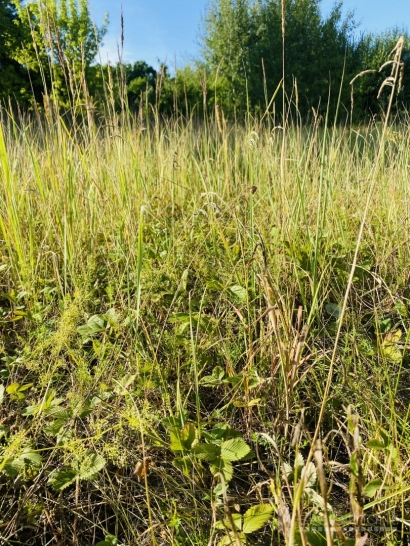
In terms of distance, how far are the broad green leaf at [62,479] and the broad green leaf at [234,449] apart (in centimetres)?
29

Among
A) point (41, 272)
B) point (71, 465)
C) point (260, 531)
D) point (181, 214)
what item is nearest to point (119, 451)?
point (71, 465)

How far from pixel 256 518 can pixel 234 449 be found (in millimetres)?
126

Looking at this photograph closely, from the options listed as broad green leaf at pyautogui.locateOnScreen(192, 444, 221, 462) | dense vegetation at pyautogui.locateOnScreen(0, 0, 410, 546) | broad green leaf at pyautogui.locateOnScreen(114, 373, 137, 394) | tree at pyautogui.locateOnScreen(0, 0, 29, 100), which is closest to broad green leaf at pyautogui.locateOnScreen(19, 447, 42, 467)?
dense vegetation at pyautogui.locateOnScreen(0, 0, 410, 546)

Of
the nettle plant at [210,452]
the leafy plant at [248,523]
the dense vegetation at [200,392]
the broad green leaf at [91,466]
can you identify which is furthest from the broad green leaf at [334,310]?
the broad green leaf at [91,466]

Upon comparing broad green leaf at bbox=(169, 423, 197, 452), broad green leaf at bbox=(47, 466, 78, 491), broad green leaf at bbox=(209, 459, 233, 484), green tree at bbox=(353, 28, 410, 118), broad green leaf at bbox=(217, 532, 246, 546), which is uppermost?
green tree at bbox=(353, 28, 410, 118)

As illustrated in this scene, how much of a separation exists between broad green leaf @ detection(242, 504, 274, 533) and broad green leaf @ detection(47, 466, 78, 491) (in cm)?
33

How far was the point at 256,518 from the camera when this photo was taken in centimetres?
65

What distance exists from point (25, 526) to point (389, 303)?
Answer: 3.69 feet

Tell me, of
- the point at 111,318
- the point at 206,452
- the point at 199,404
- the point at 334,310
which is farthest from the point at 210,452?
the point at 334,310

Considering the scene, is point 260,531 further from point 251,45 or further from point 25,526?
point 251,45

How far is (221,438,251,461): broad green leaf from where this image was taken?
2.43 ft

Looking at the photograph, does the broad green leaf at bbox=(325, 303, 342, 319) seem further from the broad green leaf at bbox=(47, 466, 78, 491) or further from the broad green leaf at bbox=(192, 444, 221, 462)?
the broad green leaf at bbox=(47, 466, 78, 491)

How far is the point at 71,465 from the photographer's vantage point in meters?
0.78

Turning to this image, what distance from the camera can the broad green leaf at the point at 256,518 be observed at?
0.64 metres
